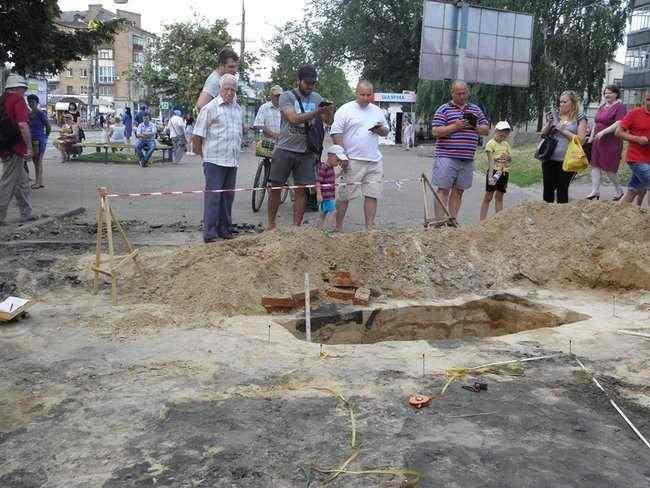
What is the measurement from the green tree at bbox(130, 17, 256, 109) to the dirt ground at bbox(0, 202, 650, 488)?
25.2 m

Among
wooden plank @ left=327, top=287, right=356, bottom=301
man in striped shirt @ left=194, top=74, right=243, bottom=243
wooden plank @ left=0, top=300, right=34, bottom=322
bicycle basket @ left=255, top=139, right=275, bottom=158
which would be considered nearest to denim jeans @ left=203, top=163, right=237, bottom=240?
man in striped shirt @ left=194, top=74, right=243, bottom=243

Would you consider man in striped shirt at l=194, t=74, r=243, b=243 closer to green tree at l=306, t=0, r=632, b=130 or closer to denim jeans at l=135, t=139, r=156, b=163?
denim jeans at l=135, t=139, r=156, b=163

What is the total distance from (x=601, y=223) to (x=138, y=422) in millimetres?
5497

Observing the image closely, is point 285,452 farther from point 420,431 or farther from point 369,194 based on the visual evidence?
point 369,194

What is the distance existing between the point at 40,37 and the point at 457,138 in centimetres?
866

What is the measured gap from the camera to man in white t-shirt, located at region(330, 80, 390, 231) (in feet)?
26.5

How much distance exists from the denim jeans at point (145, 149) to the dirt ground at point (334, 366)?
41.0 feet

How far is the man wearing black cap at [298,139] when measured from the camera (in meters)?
7.87

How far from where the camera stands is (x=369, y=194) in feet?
26.8

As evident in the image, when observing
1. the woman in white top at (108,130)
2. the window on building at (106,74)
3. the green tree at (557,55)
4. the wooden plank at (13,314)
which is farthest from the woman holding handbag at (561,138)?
the window on building at (106,74)

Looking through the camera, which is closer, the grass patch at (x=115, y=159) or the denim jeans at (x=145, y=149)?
the denim jeans at (x=145, y=149)

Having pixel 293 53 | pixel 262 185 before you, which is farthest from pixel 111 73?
pixel 262 185

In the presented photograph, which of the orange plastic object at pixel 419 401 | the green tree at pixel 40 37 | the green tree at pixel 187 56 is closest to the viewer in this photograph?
the orange plastic object at pixel 419 401

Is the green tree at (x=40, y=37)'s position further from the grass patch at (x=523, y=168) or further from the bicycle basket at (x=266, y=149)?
the grass patch at (x=523, y=168)
